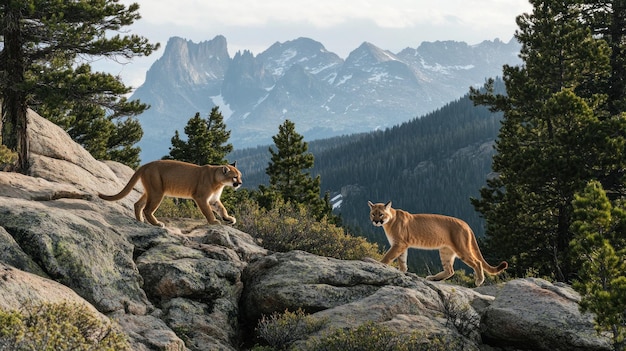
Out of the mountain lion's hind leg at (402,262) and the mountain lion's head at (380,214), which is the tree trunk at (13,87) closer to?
the mountain lion's head at (380,214)

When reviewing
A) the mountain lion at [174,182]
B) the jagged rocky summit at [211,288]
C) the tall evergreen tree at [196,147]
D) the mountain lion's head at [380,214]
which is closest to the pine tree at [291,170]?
the tall evergreen tree at [196,147]

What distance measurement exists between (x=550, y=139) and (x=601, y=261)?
15856mm

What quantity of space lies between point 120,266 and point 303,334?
3301mm

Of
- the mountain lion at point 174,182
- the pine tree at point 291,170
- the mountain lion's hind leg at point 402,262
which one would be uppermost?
the mountain lion at point 174,182

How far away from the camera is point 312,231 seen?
54.9 feet

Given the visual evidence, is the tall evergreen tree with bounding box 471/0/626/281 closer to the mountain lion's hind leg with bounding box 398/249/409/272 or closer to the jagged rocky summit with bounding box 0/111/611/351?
the mountain lion's hind leg with bounding box 398/249/409/272

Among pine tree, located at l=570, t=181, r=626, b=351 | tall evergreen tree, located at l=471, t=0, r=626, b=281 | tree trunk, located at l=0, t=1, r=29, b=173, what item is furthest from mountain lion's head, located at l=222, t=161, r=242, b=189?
tall evergreen tree, located at l=471, t=0, r=626, b=281

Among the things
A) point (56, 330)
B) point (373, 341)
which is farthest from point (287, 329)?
point (56, 330)

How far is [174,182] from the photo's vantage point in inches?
526

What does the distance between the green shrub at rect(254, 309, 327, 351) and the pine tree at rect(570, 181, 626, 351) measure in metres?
4.25

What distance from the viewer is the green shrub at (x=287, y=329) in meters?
9.58

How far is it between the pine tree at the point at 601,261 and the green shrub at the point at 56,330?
671cm

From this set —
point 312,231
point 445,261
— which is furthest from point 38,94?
point 445,261

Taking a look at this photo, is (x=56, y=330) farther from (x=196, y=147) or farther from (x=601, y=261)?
(x=196, y=147)
